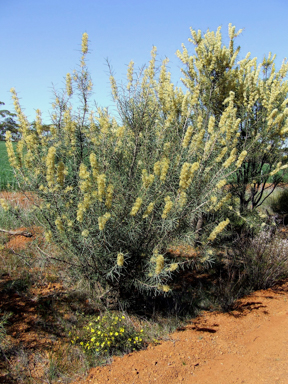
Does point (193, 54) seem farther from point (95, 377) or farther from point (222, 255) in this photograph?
point (95, 377)

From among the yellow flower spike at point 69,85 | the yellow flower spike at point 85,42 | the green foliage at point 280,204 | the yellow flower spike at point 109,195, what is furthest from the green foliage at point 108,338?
the green foliage at point 280,204

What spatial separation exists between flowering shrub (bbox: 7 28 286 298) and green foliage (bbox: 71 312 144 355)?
422 mm

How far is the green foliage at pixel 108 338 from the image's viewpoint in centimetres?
310

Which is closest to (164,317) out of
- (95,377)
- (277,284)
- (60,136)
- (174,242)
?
(174,242)

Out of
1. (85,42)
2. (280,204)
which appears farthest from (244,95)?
(280,204)

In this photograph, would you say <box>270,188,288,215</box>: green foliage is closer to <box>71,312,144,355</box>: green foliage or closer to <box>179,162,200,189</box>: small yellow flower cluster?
<box>71,312,144,355</box>: green foliage

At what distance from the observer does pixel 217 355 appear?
320cm

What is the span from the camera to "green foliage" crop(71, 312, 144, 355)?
10.2ft

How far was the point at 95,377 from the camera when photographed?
108 inches

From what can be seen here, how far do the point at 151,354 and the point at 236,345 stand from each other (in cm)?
106

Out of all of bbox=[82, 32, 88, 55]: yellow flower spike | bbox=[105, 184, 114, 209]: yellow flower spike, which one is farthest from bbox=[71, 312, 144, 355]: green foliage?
bbox=[82, 32, 88, 55]: yellow flower spike

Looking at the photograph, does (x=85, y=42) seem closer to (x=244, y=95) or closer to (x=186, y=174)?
(x=186, y=174)

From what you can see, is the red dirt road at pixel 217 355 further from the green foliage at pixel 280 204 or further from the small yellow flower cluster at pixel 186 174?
the green foliage at pixel 280 204

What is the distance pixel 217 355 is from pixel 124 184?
2208mm
